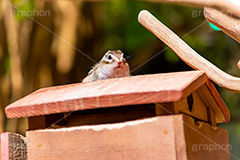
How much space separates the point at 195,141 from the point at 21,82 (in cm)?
246

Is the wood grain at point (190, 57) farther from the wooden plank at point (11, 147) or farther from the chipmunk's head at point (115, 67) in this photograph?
the wooden plank at point (11, 147)

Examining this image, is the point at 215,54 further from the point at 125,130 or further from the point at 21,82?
the point at 125,130

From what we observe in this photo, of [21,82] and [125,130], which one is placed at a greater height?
[21,82]

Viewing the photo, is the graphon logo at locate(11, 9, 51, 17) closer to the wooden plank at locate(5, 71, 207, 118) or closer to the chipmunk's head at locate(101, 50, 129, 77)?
the chipmunk's head at locate(101, 50, 129, 77)

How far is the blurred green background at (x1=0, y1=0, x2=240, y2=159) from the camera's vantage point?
3.73 m

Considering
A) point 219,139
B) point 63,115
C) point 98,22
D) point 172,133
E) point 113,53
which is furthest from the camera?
point 98,22

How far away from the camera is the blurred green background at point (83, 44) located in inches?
147

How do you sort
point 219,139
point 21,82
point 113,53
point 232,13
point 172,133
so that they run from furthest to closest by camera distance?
point 21,82 < point 113,53 < point 219,139 < point 232,13 < point 172,133

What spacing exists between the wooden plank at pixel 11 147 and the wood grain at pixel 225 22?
3.01 feet

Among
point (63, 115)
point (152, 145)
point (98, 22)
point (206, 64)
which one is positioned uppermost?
point (98, 22)

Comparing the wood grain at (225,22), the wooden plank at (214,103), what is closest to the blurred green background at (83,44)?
the wooden plank at (214,103)

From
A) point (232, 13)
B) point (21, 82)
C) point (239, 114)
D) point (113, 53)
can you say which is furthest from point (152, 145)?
point (239, 114)

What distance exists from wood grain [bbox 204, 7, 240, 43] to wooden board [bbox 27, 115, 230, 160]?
453mm

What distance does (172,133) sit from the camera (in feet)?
4.42
